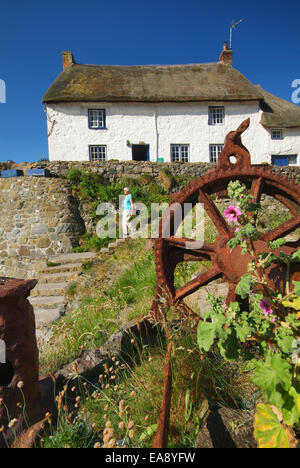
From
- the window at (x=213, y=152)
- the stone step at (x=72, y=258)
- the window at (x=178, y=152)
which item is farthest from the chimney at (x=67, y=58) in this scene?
the stone step at (x=72, y=258)

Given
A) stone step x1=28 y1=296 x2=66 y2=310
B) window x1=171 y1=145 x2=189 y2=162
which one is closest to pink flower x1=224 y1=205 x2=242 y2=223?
stone step x1=28 y1=296 x2=66 y2=310

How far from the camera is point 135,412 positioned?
185cm

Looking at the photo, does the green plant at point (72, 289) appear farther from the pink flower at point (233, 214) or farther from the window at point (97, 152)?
the window at point (97, 152)

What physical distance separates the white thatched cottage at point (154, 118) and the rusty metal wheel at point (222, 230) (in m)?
14.9

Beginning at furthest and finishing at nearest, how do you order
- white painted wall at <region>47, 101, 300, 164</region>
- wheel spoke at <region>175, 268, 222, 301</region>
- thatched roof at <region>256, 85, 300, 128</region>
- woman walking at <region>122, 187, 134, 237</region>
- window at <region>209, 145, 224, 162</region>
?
thatched roof at <region>256, 85, 300, 128</region> → window at <region>209, 145, 224, 162</region> → white painted wall at <region>47, 101, 300, 164</region> → woman walking at <region>122, 187, 134, 237</region> → wheel spoke at <region>175, 268, 222, 301</region>

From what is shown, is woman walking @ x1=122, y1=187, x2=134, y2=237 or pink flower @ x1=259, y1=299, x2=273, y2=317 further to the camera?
woman walking @ x1=122, y1=187, x2=134, y2=237

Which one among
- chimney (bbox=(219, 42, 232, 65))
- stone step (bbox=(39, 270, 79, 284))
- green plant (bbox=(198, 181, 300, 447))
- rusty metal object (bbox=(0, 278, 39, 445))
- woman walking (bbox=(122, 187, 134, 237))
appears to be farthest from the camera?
chimney (bbox=(219, 42, 232, 65))

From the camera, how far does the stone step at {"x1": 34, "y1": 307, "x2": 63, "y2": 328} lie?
6.30m

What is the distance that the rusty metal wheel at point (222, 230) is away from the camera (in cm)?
275

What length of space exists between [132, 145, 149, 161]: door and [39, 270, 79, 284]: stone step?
1100cm

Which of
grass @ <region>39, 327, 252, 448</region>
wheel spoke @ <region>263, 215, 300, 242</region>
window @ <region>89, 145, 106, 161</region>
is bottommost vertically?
grass @ <region>39, 327, 252, 448</region>

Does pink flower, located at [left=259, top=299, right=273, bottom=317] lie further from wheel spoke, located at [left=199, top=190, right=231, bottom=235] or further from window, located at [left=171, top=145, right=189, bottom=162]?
window, located at [left=171, top=145, right=189, bottom=162]

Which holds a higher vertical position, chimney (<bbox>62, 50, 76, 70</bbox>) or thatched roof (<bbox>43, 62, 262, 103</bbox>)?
chimney (<bbox>62, 50, 76, 70</bbox>)

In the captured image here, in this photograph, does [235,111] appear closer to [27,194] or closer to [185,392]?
[27,194]
